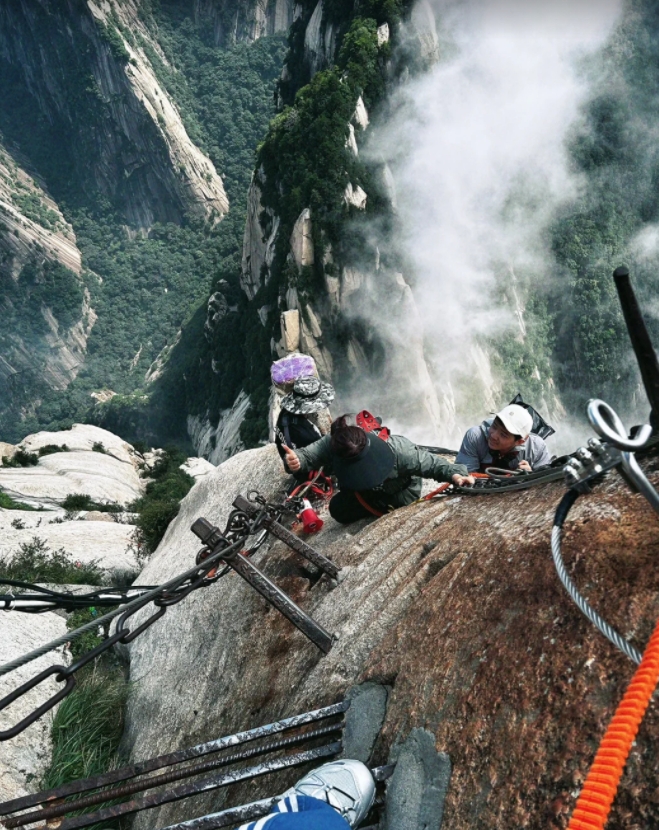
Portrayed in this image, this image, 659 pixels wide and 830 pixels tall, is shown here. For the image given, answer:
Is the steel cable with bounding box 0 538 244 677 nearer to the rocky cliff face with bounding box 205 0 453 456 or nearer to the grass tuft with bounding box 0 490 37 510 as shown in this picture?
the grass tuft with bounding box 0 490 37 510

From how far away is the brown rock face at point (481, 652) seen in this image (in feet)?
8.69

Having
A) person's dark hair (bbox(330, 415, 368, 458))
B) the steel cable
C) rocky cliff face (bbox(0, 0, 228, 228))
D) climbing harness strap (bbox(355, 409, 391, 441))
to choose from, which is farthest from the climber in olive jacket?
rocky cliff face (bbox(0, 0, 228, 228))

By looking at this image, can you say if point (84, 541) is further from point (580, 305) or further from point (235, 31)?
point (235, 31)

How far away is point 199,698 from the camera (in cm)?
602

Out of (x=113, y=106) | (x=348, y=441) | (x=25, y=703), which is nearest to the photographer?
(x=348, y=441)

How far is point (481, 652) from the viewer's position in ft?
10.5

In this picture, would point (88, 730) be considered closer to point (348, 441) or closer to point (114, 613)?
point (114, 613)

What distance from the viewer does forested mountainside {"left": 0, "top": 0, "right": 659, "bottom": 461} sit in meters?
58.0

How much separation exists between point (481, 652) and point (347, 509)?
3626mm

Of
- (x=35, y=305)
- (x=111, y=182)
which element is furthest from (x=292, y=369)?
(x=111, y=182)

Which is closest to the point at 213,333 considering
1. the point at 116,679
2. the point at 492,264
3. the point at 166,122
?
the point at 492,264

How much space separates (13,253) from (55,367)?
78.6 ft

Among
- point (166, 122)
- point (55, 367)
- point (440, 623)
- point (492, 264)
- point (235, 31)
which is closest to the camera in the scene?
point (440, 623)

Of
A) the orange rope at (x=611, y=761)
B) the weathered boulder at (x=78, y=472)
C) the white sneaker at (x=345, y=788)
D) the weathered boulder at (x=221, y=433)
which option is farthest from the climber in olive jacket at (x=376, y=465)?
the weathered boulder at (x=221, y=433)
